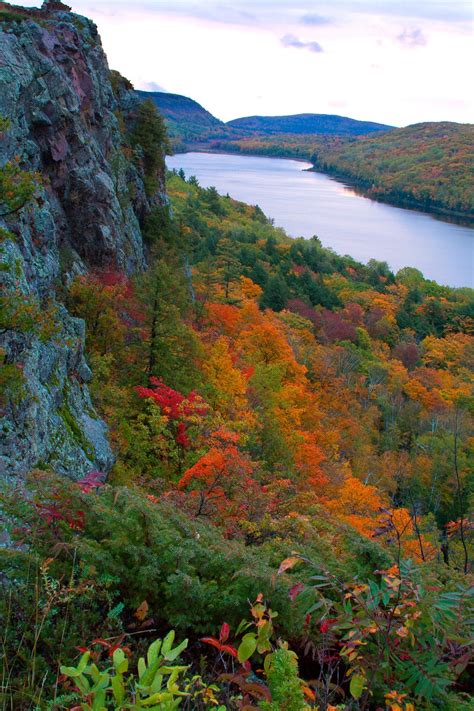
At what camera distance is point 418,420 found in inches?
1969

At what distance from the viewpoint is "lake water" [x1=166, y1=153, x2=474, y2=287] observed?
105m

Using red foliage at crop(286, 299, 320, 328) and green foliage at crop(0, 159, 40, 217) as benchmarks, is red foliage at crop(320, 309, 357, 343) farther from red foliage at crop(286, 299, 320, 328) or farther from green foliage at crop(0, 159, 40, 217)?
green foliage at crop(0, 159, 40, 217)

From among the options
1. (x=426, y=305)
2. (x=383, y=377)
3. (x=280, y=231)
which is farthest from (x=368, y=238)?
(x=383, y=377)

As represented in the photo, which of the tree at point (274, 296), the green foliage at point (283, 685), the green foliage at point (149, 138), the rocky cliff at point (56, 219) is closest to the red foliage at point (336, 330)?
the tree at point (274, 296)

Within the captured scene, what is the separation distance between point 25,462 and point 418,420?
4585cm

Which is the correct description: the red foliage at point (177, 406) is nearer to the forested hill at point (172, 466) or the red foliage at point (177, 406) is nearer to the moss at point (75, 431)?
the forested hill at point (172, 466)

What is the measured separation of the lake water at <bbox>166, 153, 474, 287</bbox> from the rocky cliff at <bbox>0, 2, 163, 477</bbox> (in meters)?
77.7

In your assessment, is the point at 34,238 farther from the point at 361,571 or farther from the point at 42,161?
the point at 361,571

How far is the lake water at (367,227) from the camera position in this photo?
10475 centimetres

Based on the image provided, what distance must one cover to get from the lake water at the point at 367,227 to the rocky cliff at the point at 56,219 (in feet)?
255

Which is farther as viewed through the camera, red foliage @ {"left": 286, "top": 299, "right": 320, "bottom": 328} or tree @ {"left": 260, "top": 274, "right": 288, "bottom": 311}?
red foliage @ {"left": 286, "top": 299, "right": 320, "bottom": 328}

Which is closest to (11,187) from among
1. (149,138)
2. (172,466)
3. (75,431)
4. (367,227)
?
(75,431)

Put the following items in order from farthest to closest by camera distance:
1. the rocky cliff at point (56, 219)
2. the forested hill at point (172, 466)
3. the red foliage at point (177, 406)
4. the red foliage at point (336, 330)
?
the red foliage at point (336, 330)
the red foliage at point (177, 406)
the rocky cliff at point (56, 219)
the forested hill at point (172, 466)

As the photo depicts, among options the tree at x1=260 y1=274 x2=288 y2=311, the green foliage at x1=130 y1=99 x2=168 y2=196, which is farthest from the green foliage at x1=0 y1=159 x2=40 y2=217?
the tree at x1=260 y1=274 x2=288 y2=311
